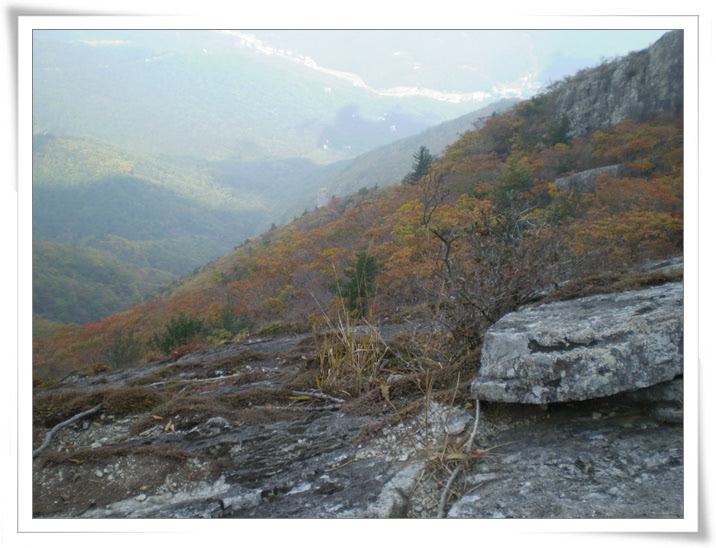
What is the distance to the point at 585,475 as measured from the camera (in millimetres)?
1579

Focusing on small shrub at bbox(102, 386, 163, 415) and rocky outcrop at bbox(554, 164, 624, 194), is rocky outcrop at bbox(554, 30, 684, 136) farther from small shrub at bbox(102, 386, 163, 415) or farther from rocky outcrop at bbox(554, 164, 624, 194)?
small shrub at bbox(102, 386, 163, 415)

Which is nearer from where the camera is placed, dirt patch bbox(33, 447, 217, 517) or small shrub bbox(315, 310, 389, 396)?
dirt patch bbox(33, 447, 217, 517)

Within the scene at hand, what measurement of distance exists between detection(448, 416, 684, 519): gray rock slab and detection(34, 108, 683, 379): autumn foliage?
1.06 m

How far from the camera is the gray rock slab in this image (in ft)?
4.88

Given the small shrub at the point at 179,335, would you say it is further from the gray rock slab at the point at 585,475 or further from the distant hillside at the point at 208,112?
the gray rock slab at the point at 585,475

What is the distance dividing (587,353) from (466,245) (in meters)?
3.21

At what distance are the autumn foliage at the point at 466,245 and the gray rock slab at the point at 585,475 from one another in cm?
106

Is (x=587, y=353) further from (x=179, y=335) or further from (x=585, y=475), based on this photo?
(x=179, y=335)

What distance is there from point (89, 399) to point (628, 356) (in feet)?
11.8

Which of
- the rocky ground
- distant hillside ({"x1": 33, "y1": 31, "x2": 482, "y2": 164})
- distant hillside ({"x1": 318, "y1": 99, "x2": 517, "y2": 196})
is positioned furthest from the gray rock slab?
distant hillside ({"x1": 318, "y1": 99, "x2": 517, "y2": 196})

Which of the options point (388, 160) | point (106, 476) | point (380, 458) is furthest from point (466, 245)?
point (388, 160)

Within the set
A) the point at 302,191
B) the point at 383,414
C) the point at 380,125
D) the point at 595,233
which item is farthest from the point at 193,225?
the point at 383,414

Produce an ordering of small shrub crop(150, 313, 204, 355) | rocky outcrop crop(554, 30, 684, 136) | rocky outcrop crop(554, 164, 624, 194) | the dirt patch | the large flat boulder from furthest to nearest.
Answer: rocky outcrop crop(554, 30, 684, 136) < rocky outcrop crop(554, 164, 624, 194) < small shrub crop(150, 313, 204, 355) < the dirt patch < the large flat boulder
